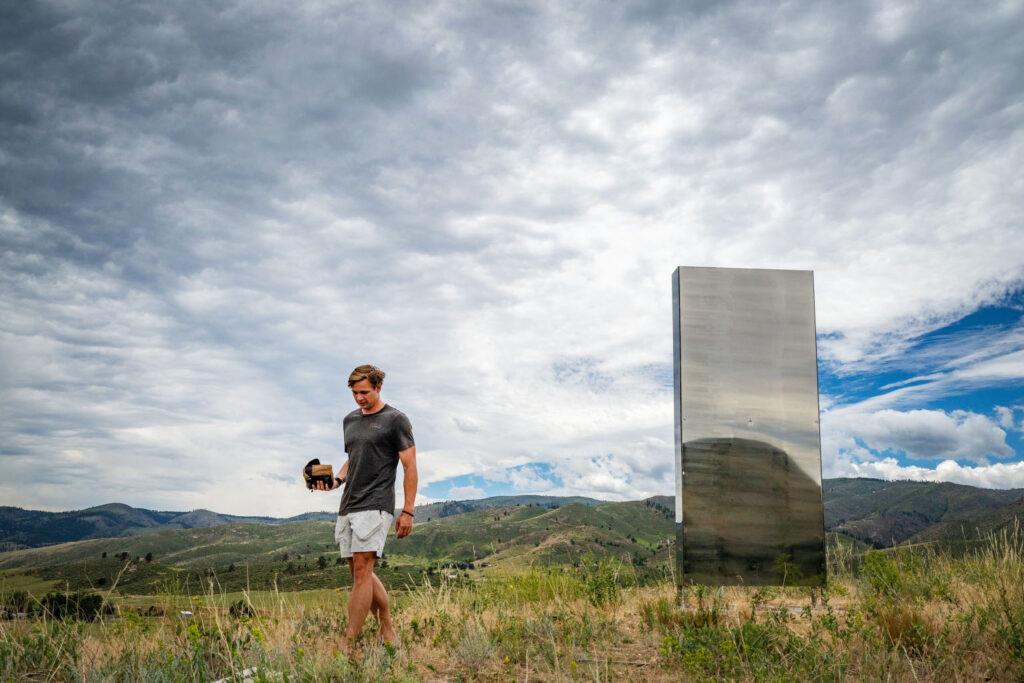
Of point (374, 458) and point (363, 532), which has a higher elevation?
point (374, 458)

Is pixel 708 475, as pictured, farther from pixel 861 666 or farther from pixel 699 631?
pixel 861 666

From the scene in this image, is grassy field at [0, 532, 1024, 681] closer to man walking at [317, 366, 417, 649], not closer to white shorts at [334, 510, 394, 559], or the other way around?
man walking at [317, 366, 417, 649]

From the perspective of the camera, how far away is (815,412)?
8.70 metres

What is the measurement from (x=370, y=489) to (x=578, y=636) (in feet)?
7.00

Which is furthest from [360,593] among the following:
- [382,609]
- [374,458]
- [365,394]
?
[365,394]

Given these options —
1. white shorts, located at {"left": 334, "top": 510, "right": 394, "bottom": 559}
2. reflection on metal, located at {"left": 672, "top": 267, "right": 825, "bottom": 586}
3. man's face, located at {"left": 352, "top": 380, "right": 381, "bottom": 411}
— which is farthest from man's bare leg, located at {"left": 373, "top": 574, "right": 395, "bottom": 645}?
reflection on metal, located at {"left": 672, "top": 267, "right": 825, "bottom": 586}

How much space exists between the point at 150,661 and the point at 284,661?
3.45 feet

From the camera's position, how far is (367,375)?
604 centimetres

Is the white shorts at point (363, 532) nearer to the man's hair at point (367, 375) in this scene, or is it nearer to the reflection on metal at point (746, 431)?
the man's hair at point (367, 375)

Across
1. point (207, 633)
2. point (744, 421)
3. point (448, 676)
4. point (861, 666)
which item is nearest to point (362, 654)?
point (448, 676)

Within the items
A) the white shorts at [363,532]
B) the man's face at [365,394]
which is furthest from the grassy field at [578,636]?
the man's face at [365,394]

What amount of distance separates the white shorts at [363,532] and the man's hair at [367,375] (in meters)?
1.11

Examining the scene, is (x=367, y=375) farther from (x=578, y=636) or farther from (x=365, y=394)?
(x=578, y=636)

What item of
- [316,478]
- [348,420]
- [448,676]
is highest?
[348,420]
